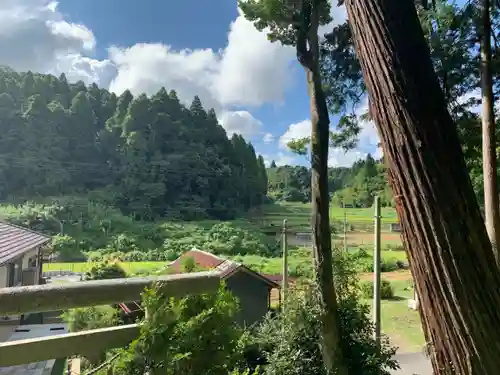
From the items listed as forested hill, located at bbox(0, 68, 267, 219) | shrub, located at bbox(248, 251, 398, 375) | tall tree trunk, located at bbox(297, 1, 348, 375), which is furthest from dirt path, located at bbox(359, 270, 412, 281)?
forested hill, located at bbox(0, 68, 267, 219)

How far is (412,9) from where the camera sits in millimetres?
911

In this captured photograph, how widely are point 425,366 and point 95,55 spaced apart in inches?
1234

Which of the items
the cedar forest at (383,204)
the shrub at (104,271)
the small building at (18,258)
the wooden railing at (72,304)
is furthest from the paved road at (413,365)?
the wooden railing at (72,304)

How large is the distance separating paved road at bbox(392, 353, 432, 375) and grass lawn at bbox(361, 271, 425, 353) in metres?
0.23

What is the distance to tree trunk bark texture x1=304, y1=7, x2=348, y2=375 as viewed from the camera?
445cm

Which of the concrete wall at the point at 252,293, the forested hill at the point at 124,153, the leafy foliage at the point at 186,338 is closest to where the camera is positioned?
the leafy foliage at the point at 186,338

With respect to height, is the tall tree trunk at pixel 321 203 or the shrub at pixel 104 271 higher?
the tall tree trunk at pixel 321 203

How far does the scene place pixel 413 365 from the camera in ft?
23.7

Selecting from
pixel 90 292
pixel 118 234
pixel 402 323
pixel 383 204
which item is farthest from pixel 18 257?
pixel 118 234

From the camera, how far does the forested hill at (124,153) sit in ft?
128

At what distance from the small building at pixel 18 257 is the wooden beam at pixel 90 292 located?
20.1 ft

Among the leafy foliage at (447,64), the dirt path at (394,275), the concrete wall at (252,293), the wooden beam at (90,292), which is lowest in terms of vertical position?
the dirt path at (394,275)

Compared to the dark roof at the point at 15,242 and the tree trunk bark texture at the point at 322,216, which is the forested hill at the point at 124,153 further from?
the tree trunk bark texture at the point at 322,216

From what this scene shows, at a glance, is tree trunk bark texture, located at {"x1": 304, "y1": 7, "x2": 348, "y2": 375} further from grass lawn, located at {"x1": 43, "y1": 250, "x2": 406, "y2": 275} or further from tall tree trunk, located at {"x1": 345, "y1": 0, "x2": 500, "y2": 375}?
grass lawn, located at {"x1": 43, "y1": 250, "x2": 406, "y2": 275}
